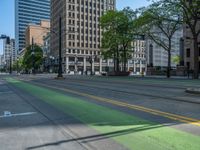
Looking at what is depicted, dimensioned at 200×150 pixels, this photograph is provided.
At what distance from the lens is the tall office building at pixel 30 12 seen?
147 meters

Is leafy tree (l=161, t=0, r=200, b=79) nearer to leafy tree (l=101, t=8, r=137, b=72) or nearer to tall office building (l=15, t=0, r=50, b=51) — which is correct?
leafy tree (l=101, t=8, r=137, b=72)

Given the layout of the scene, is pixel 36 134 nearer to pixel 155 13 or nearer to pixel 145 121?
pixel 145 121

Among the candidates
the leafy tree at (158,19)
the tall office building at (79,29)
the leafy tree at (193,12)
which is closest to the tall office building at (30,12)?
the tall office building at (79,29)

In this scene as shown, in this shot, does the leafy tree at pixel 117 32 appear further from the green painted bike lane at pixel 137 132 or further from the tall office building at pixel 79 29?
the green painted bike lane at pixel 137 132

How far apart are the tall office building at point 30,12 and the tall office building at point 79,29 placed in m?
7.77

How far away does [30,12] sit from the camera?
518 ft

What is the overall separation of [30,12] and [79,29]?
2518 centimetres

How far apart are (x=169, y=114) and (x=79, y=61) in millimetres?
140241

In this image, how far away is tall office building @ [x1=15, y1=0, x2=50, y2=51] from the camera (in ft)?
482

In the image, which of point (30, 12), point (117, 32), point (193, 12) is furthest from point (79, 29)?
point (193, 12)

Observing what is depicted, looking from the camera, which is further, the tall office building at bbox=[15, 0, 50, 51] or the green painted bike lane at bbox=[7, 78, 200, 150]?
the tall office building at bbox=[15, 0, 50, 51]

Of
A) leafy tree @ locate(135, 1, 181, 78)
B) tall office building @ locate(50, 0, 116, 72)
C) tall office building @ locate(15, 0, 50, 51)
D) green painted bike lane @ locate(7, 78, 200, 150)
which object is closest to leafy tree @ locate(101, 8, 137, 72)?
leafy tree @ locate(135, 1, 181, 78)

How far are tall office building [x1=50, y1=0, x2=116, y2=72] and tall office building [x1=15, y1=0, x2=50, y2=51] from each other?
7.77m

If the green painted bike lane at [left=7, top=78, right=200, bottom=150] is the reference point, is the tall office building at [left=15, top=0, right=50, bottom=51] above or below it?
above
